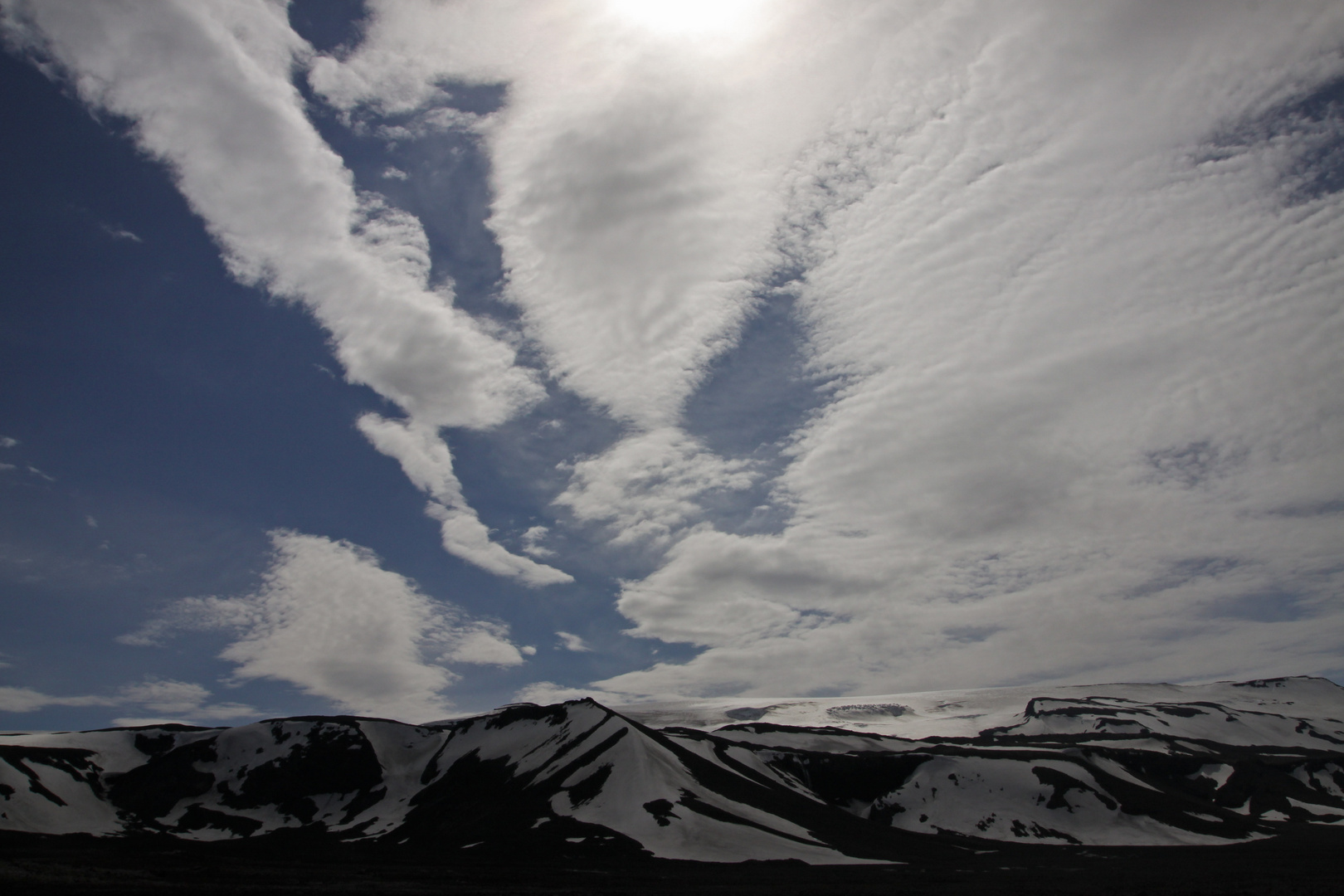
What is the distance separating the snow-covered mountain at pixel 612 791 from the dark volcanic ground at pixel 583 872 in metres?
10.7

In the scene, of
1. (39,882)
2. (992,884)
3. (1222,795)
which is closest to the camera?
(39,882)

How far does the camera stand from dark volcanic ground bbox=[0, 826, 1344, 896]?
2677 inches

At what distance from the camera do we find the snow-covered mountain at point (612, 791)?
116 meters

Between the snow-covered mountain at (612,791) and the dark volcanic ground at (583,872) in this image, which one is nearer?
the dark volcanic ground at (583,872)

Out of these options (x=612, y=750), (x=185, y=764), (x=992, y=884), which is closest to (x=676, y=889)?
(x=992, y=884)

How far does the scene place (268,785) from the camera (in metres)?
153

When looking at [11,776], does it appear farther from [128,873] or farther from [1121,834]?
[1121,834]

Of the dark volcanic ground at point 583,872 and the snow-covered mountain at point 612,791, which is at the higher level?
the snow-covered mountain at point 612,791

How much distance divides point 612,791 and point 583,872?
130ft

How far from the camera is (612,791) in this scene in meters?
124

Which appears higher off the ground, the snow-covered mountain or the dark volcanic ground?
the snow-covered mountain

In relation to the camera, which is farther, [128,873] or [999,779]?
[999,779]

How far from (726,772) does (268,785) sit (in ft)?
291

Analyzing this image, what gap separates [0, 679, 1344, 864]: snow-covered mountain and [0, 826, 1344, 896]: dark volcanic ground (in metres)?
10.7
